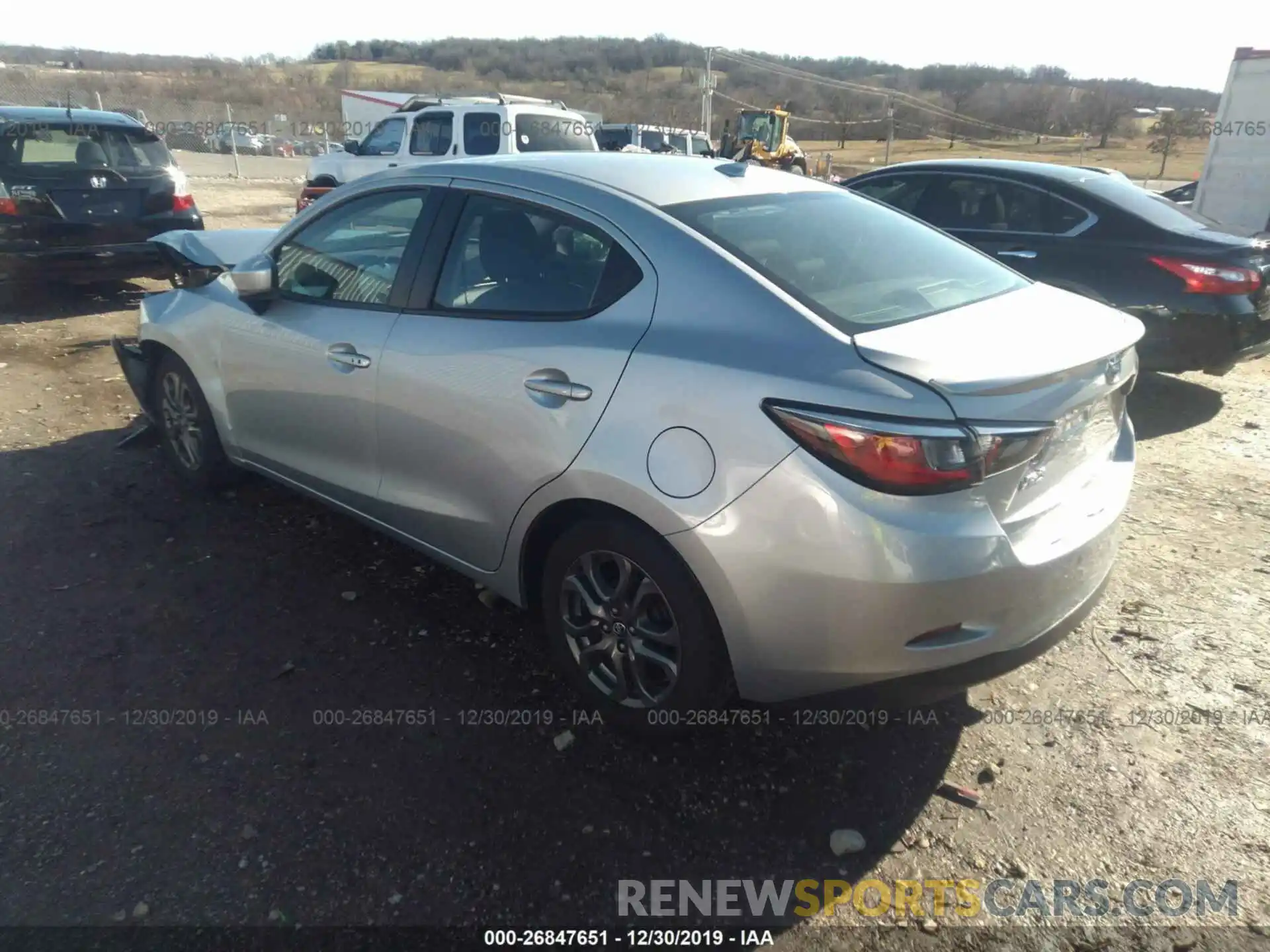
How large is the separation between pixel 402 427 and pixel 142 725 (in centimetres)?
127

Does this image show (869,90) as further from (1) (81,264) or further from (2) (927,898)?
(2) (927,898)

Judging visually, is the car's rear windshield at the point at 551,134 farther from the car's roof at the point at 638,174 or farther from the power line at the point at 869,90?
the power line at the point at 869,90

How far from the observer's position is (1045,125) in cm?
5488

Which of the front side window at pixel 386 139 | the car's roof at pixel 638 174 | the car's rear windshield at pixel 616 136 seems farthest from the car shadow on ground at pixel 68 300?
the car's rear windshield at pixel 616 136

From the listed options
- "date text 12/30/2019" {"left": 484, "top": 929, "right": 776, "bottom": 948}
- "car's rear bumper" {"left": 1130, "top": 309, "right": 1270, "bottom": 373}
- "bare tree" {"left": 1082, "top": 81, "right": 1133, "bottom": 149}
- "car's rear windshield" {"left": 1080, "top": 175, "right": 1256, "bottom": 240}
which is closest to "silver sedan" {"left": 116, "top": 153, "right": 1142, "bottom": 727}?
"date text 12/30/2019" {"left": 484, "top": 929, "right": 776, "bottom": 948}

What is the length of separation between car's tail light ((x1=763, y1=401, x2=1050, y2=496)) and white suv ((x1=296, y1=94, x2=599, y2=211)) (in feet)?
36.5

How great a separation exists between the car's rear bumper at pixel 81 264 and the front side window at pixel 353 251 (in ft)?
14.5

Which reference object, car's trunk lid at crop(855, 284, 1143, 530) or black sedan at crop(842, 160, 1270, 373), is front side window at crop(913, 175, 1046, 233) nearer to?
black sedan at crop(842, 160, 1270, 373)

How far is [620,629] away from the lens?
105 inches

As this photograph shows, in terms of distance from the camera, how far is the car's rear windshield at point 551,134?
1288 centimetres

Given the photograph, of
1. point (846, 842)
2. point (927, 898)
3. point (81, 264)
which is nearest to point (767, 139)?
point (81, 264)

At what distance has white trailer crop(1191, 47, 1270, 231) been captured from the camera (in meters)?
10.8

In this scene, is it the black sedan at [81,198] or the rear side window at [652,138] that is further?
the rear side window at [652,138]

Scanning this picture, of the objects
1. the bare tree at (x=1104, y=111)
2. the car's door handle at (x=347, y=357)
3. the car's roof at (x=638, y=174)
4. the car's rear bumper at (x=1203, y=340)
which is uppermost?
the bare tree at (x=1104, y=111)
